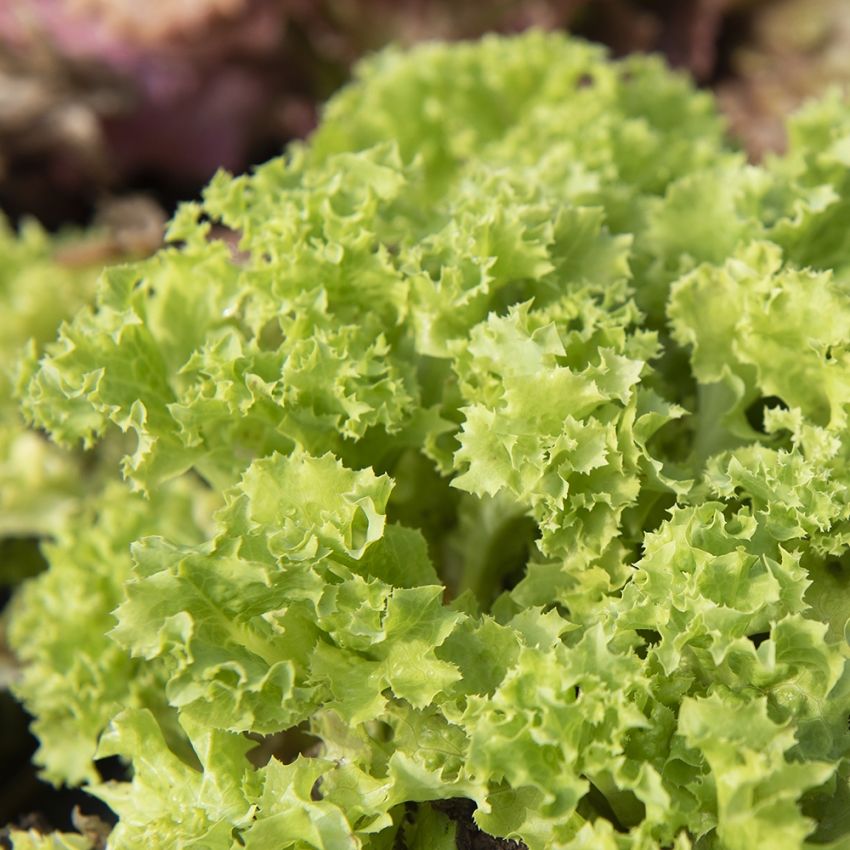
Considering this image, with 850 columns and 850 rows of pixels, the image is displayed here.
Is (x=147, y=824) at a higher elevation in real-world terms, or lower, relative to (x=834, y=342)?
lower

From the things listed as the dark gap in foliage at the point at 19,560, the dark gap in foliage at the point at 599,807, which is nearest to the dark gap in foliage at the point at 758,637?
the dark gap in foliage at the point at 599,807

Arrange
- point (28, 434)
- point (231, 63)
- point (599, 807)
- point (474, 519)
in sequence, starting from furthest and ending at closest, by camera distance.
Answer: point (231, 63)
point (28, 434)
point (474, 519)
point (599, 807)

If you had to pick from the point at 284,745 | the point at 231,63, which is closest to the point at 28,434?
the point at 284,745

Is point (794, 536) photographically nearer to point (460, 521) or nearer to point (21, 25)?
point (460, 521)

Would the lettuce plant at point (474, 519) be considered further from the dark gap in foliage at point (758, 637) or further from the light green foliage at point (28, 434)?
the light green foliage at point (28, 434)

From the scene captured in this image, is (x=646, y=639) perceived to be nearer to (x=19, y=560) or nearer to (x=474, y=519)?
(x=474, y=519)

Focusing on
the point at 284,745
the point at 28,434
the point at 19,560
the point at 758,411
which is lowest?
the point at 284,745

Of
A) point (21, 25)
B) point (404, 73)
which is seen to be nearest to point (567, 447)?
point (404, 73)

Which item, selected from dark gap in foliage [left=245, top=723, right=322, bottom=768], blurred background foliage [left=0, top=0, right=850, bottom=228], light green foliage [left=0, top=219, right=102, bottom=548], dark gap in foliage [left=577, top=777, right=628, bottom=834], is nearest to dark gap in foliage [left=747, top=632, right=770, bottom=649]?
dark gap in foliage [left=577, top=777, right=628, bottom=834]

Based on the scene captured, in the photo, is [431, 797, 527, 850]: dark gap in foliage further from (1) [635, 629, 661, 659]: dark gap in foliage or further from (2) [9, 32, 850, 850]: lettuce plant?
(1) [635, 629, 661, 659]: dark gap in foliage
